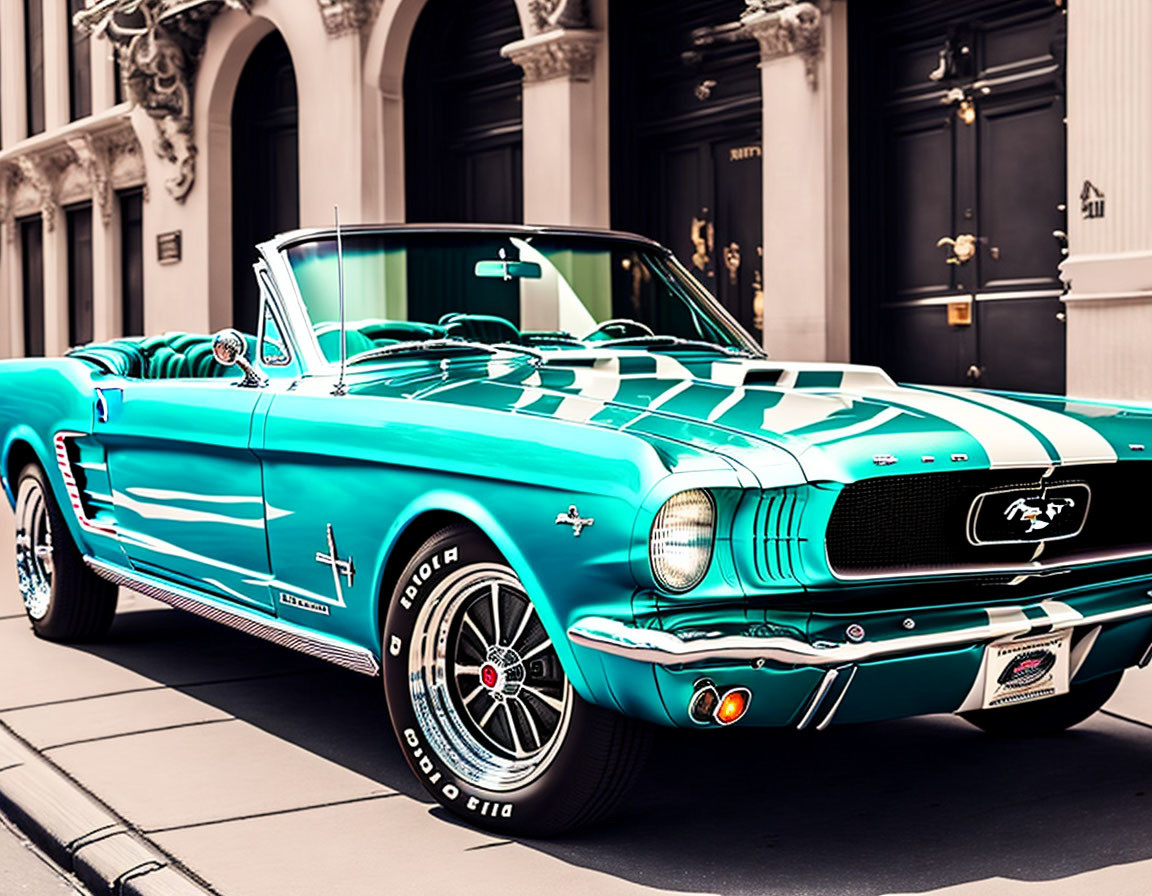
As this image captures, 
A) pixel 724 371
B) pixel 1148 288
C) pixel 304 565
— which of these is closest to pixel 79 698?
pixel 304 565

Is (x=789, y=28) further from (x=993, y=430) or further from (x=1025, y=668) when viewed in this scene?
(x=1025, y=668)

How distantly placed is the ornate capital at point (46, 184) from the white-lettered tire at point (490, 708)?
70.2 feet

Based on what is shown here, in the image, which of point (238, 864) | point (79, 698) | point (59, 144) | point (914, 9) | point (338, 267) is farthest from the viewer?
point (59, 144)

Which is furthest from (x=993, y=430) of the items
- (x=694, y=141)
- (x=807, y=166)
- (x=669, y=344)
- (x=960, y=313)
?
(x=694, y=141)

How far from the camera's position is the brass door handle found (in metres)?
11.2

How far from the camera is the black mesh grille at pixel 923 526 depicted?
12.3 ft

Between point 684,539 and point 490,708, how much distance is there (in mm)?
877

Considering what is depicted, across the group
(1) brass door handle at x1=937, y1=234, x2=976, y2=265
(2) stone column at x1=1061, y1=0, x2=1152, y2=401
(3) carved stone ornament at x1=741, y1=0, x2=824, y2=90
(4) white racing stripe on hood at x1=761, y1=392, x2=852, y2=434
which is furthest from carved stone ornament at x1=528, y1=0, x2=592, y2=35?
(4) white racing stripe on hood at x1=761, y1=392, x2=852, y2=434

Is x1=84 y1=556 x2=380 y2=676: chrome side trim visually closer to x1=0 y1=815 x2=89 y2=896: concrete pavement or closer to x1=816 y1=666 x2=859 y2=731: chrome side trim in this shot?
x1=0 y1=815 x2=89 y2=896: concrete pavement

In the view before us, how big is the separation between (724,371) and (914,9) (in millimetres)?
7397

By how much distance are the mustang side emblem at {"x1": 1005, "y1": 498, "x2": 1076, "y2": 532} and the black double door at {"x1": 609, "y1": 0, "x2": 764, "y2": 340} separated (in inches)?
353

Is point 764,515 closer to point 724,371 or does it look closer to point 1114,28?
point 724,371

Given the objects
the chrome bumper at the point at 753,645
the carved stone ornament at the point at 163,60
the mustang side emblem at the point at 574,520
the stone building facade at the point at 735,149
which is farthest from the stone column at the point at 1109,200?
the carved stone ornament at the point at 163,60

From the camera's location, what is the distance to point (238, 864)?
398cm
